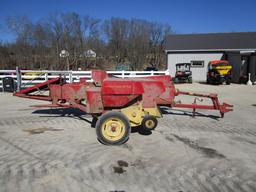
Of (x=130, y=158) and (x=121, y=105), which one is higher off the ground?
(x=121, y=105)

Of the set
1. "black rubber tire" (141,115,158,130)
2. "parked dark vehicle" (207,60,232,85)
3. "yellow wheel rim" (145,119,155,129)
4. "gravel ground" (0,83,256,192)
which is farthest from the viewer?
"parked dark vehicle" (207,60,232,85)

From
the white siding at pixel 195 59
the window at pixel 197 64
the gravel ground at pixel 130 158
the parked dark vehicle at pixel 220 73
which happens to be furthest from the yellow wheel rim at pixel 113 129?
the window at pixel 197 64

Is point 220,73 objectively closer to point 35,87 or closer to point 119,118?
point 35,87

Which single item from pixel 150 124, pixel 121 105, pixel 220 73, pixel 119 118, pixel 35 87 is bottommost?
pixel 150 124

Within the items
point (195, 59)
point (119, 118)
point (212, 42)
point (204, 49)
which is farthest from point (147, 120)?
point (212, 42)

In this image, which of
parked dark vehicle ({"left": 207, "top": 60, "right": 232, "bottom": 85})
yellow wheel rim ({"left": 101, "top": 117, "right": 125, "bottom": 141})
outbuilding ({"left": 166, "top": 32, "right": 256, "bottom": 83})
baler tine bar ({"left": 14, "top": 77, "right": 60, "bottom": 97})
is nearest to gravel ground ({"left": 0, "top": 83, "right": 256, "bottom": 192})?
yellow wheel rim ({"left": 101, "top": 117, "right": 125, "bottom": 141})

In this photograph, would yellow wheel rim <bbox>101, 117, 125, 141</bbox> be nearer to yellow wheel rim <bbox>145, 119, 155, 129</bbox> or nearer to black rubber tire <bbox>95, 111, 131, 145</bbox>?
black rubber tire <bbox>95, 111, 131, 145</bbox>

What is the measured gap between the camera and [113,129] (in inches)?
190

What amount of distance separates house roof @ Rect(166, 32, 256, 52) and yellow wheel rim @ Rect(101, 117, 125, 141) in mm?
24008

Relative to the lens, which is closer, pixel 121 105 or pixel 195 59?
pixel 121 105

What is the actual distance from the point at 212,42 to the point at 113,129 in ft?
87.3

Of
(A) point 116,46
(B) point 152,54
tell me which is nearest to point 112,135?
(A) point 116,46

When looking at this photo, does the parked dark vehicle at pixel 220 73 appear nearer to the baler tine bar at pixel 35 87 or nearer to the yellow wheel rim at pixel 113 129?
the baler tine bar at pixel 35 87

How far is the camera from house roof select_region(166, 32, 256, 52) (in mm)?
27078
